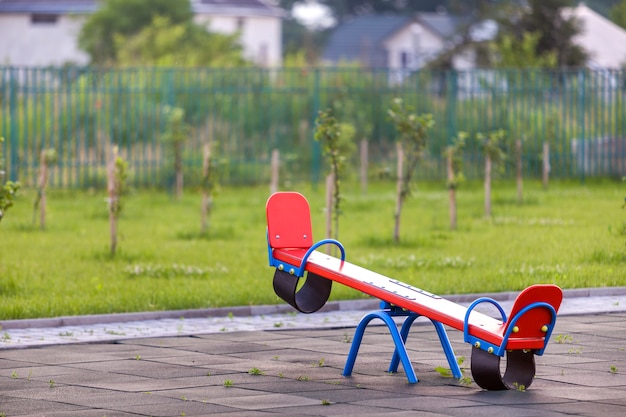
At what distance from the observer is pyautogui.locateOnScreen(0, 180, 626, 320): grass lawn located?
12.4 metres

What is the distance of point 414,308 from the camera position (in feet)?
26.2

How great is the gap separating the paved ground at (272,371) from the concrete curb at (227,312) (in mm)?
33

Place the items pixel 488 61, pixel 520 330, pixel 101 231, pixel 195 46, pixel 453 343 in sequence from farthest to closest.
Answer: pixel 195 46, pixel 488 61, pixel 101 231, pixel 453 343, pixel 520 330

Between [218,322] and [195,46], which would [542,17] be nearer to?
[195,46]

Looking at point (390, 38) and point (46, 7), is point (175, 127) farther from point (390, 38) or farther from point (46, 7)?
point (390, 38)

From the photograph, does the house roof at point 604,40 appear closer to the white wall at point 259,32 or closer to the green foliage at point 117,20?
the green foliage at point 117,20

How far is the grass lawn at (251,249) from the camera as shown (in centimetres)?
1240

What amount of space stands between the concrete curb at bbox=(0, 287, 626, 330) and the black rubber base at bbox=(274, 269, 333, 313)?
2.40 meters

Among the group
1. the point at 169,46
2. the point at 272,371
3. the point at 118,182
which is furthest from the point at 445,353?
the point at 169,46

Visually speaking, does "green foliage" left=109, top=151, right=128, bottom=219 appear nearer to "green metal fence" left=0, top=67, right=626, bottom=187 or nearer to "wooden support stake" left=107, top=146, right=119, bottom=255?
"wooden support stake" left=107, top=146, right=119, bottom=255

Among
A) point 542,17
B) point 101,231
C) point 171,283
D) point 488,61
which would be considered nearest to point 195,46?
point 488,61

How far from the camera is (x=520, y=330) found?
758 centimetres

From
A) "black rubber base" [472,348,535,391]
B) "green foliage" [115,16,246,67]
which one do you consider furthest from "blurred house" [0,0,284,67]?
"black rubber base" [472,348,535,391]

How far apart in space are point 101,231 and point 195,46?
31.5 meters
